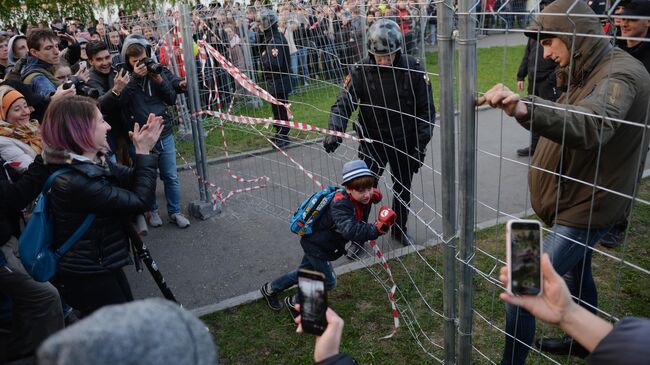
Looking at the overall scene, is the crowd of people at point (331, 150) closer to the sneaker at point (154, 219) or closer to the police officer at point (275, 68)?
the sneaker at point (154, 219)

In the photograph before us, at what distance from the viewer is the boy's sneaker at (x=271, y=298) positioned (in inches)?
A: 154

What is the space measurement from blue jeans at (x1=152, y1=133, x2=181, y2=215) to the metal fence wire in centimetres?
29

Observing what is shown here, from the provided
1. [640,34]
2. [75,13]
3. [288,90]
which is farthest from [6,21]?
[640,34]

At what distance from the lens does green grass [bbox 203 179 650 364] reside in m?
3.42

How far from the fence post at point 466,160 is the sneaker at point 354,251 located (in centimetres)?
193

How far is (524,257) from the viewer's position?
1.66m

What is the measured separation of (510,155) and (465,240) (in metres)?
A: 4.96

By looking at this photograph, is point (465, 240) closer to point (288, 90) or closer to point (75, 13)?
point (288, 90)

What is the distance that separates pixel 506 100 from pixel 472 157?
1.31 feet

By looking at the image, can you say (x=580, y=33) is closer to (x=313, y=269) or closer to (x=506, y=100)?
(x=506, y=100)

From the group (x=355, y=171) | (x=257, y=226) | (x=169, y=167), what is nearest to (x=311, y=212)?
(x=355, y=171)

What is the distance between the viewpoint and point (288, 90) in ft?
21.1

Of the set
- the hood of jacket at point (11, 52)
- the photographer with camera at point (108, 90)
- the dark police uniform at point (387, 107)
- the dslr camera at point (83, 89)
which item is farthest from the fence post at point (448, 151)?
the hood of jacket at point (11, 52)

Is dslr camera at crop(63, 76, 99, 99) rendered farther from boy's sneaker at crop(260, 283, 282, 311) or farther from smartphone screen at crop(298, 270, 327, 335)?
smartphone screen at crop(298, 270, 327, 335)
